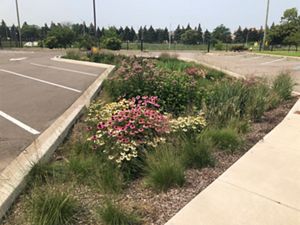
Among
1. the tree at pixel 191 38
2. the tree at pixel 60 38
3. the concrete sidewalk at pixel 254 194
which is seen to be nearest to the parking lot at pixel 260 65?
the concrete sidewalk at pixel 254 194

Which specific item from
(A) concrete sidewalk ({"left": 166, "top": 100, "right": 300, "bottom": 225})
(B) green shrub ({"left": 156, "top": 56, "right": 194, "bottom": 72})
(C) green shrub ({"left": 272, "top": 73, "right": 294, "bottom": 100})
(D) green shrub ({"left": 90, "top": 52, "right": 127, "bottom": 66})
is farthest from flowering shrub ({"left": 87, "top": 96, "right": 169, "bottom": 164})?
(D) green shrub ({"left": 90, "top": 52, "right": 127, "bottom": 66})

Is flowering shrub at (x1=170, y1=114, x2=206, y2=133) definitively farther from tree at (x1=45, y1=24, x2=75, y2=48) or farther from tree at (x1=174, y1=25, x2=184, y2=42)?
tree at (x1=174, y1=25, x2=184, y2=42)

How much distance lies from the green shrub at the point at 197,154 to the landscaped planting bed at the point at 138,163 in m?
0.01

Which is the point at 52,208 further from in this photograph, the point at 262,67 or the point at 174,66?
the point at 262,67

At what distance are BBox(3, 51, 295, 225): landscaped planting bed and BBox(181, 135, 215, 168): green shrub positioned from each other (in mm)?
13

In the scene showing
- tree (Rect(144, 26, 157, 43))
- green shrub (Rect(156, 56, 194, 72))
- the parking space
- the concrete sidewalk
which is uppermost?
tree (Rect(144, 26, 157, 43))

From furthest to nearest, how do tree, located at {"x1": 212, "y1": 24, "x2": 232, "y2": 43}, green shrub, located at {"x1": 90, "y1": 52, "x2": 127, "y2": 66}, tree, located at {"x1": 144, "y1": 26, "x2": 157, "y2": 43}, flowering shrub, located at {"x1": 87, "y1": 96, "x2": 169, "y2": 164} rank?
1. tree, located at {"x1": 144, "y1": 26, "x2": 157, "y2": 43}
2. tree, located at {"x1": 212, "y1": 24, "x2": 232, "y2": 43}
3. green shrub, located at {"x1": 90, "y1": 52, "x2": 127, "y2": 66}
4. flowering shrub, located at {"x1": 87, "y1": 96, "x2": 169, "y2": 164}

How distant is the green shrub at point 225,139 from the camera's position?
176 inches

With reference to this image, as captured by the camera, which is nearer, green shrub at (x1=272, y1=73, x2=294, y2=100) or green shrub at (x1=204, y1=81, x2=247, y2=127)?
green shrub at (x1=204, y1=81, x2=247, y2=127)

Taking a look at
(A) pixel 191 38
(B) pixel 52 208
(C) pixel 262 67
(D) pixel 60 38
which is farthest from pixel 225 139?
(A) pixel 191 38

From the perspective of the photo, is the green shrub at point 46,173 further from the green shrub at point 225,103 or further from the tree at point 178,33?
the tree at point 178,33

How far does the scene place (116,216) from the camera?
266cm

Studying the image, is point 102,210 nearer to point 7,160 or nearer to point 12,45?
point 7,160

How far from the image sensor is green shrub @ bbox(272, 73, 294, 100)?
788cm
